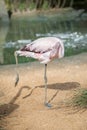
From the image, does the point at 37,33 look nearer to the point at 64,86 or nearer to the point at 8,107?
the point at 64,86

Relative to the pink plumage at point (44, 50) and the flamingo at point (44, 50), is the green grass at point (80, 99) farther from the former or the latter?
the pink plumage at point (44, 50)

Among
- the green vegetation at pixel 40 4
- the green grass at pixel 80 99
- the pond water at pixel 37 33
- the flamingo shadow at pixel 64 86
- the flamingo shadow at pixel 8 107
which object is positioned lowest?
the green vegetation at pixel 40 4

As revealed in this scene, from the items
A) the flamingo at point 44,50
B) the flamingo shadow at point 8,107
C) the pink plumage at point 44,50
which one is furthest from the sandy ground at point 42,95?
the pink plumage at point 44,50

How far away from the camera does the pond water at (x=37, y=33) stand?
13618mm

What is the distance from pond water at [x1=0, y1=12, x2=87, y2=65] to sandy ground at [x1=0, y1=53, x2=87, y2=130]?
2122 millimetres

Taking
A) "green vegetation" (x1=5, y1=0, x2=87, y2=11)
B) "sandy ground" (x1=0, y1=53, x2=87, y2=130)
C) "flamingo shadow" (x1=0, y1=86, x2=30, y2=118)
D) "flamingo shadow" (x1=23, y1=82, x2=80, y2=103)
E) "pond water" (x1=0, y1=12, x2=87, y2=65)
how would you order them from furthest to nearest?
"green vegetation" (x1=5, y1=0, x2=87, y2=11)
"pond water" (x1=0, y1=12, x2=87, y2=65)
"flamingo shadow" (x1=23, y1=82, x2=80, y2=103)
"flamingo shadow" (x1=0, y1=86, x2=30, y2=118)
"sandy ground" (x1=0, y1=53, x2=87, y2=130)

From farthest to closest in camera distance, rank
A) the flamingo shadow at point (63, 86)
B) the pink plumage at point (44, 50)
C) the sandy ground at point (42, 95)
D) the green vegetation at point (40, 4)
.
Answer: the green vegetation at point (40, 4)
the flamingo shadow at point (63, 86)
the pink plumage at point (44, 50)
the sandy ground at point (42, 95)

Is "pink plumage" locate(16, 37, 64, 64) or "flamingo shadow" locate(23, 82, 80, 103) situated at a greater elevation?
"pink plumage" locate(16, 37, 64, 64)

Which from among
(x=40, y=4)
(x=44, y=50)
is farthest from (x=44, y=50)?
(x=40, y=4)

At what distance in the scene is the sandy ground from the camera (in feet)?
20.2

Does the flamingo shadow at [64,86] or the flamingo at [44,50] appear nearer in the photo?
the flamingo at [44,50]

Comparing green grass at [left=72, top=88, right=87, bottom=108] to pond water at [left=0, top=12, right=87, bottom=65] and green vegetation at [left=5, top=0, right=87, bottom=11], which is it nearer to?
pond water at [left=0, top=12, right=87, bottom=65]

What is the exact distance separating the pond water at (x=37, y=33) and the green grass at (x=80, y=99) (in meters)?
4.45

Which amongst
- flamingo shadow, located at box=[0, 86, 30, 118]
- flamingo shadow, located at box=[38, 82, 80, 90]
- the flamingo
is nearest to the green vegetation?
flamingo shadow, located at box=[38, 82, 80, 90]
